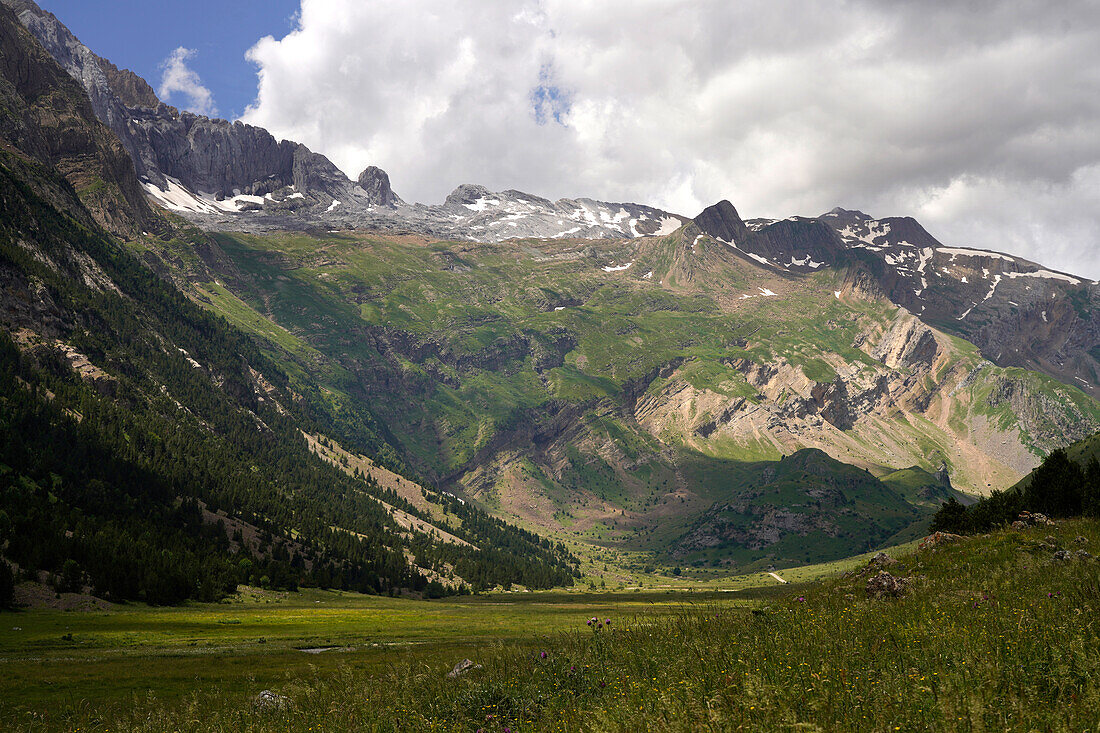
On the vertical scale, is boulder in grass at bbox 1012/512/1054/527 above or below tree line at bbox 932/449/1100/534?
below

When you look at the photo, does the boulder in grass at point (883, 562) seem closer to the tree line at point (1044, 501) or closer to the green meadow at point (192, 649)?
the tree line at point (1044, 501)

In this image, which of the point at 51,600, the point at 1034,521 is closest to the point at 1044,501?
the point at 1034,521

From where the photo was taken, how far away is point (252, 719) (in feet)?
62.8

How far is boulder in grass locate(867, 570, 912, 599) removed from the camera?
25.1 metres

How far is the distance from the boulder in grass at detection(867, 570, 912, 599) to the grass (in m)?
0.56

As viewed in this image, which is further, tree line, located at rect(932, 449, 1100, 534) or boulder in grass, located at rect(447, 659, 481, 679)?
tree line, located at rect(932, 449, 1100, 534)

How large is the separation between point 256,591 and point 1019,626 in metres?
143

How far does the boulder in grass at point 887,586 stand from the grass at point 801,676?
0.56 meters

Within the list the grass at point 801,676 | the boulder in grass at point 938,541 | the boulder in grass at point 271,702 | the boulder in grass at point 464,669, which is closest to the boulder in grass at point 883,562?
the boulder in grass at point 938,541

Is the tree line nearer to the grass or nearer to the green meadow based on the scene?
the grass

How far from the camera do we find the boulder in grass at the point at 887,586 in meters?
25.1

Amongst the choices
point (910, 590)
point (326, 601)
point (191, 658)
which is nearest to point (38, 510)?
point (326, 601)

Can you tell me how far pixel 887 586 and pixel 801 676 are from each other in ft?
50.7

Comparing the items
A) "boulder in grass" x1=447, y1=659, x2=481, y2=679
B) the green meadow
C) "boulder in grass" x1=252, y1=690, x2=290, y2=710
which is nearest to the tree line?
the green meadow
